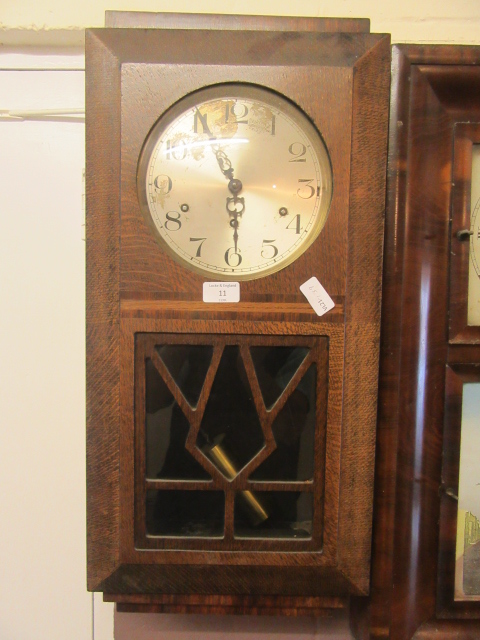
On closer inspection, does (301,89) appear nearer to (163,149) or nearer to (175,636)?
(163,149)

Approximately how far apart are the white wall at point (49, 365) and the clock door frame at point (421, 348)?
20 centimetres

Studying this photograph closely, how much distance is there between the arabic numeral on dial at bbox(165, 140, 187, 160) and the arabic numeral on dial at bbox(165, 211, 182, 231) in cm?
8

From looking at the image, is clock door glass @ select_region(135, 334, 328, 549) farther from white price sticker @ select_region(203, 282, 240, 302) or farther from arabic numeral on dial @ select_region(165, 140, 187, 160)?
arabic numeral on dial @ select_region(165, 140, 187, 160)

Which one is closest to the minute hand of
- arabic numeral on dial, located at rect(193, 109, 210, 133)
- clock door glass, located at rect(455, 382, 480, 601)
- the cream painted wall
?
arabic numeral on dial, located at rect(193, 109, 210, 133)

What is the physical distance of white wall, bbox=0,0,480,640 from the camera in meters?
0.83

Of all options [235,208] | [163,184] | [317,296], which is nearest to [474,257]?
[317,296]

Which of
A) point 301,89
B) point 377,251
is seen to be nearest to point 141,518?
point 377,251

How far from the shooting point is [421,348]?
2.27 feet

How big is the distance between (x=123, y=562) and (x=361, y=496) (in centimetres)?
35

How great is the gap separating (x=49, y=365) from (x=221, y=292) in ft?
1.48

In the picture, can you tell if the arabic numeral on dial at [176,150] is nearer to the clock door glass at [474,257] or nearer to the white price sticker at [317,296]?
the white price sticker at [317,296]

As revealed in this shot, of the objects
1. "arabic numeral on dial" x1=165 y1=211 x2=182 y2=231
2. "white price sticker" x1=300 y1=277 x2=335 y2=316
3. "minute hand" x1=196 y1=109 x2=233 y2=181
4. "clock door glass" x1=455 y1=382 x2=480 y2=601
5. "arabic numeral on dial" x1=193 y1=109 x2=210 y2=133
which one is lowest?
"clock door glass" x1=455 y1=382 x2=480 y2=601

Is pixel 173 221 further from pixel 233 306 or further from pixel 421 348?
pixel 421 348

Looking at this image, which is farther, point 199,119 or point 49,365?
point 49,365
